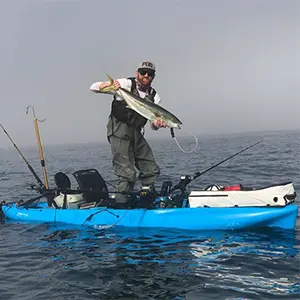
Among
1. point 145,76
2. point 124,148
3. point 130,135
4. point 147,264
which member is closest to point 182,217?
point 147,264

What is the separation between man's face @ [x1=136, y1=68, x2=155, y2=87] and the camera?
8234 mm

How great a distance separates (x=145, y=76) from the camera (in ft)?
27.3

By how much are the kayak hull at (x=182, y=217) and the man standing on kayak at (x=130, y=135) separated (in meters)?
0.59

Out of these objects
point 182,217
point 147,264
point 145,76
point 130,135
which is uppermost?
point 145,76

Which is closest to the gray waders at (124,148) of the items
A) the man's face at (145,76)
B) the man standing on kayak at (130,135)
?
the man standing on kayak at (130,135)

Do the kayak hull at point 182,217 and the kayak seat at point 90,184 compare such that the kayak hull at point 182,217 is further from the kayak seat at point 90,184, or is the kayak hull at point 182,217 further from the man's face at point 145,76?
the man's face at point 145,76

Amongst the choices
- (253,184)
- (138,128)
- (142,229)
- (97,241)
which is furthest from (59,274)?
(253,184)

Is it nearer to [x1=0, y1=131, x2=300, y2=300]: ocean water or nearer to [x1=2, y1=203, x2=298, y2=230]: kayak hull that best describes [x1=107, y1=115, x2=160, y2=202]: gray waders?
[x1=2, y1=203, x2=298, y2=230]: kayak hull

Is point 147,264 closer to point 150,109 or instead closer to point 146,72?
point 150,109

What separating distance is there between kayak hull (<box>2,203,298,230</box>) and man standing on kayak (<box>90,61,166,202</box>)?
59 cm

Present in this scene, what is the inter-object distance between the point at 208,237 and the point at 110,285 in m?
2.80

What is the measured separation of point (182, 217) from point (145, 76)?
11.1 ft

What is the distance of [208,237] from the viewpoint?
304 inches

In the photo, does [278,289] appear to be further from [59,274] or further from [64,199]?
[64,199]
